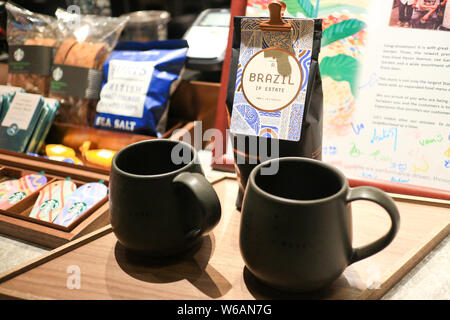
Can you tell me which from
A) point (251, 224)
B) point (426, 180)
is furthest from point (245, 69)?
point (426, 180)

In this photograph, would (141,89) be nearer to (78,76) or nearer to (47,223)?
(78,76)

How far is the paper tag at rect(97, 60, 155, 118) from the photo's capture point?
1.05 metres

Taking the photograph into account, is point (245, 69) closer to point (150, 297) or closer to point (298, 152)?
point (298, 152)

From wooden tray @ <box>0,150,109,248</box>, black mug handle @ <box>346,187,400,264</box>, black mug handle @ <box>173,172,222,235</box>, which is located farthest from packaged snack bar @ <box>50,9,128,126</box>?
black mug handle @ <box>346,187,400,264</box>

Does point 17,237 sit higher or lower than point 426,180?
lower

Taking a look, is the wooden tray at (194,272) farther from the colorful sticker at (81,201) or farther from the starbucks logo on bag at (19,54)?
the starbucks logo on bag at (19,54)

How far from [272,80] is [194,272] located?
32 cm

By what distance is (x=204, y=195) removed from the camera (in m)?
0.48

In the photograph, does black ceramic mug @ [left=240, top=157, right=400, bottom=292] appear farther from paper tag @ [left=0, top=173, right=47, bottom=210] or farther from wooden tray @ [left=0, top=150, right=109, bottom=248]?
paper tag @ [left=0, top=173, right=47, bottom=210]

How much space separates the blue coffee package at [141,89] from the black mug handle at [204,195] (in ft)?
1.85

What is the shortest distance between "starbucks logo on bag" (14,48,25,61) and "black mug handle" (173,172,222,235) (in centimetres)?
90

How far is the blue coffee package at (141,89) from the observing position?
1.04 m

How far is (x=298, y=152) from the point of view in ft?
2.05
